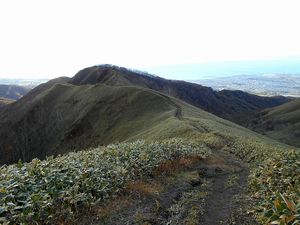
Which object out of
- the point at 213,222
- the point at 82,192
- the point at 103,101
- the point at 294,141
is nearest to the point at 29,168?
the point at 82,192

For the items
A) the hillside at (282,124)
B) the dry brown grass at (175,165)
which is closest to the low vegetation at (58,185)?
the dry brown grass at (175,165)

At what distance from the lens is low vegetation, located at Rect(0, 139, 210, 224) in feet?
44.6

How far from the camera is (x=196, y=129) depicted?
57.6 m

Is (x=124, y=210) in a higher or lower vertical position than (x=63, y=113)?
higher

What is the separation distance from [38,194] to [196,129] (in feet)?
147

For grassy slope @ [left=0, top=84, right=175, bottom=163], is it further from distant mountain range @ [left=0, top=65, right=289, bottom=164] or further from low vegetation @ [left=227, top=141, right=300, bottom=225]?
low vegetation @ [left=227, top=141, right=300, bottom=225]

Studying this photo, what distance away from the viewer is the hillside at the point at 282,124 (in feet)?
434

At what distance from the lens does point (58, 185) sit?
1614 centimetres

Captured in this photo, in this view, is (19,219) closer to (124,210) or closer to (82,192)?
(82,192)

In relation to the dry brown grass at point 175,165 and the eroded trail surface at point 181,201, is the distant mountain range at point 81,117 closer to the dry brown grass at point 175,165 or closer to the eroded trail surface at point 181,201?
the dry brown grass at point 175,165

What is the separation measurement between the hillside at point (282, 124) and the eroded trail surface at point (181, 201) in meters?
108

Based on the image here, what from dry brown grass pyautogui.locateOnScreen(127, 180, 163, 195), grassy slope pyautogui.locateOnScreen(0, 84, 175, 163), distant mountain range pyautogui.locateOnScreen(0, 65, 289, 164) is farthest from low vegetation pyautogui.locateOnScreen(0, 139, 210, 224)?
grassy slope pyautogui.locateOnScreen(0, 84, 175, 163)

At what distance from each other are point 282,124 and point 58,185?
143440 mm

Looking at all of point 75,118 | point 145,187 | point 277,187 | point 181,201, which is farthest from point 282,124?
point 181,201
